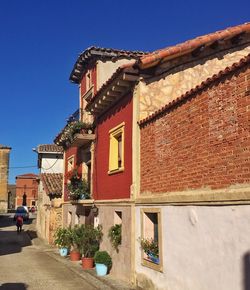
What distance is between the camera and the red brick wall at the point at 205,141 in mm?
6742

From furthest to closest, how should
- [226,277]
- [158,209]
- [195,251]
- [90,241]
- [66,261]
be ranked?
1. [66,261]
2. [90,241]
3. [158,209]
4. [195,251]
5. [226,277]

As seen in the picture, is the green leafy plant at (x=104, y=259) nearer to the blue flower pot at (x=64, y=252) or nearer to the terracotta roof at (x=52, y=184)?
the blue flower pot at (x=64, y=252)

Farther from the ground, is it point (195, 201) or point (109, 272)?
point (195, 201)

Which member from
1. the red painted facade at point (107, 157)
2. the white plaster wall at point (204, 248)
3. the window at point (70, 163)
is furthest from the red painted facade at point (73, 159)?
the white plaster wall at point (204, 248)

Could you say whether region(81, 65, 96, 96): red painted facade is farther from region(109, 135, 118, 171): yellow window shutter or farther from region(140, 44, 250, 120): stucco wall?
region(140, 44, 250, 120): stucco wall

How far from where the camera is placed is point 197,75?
39.3 ft

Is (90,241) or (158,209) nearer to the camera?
(158,209)

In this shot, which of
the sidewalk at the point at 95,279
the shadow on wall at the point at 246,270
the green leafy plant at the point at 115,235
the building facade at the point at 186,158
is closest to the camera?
the shadow on wall at the point at 246,270

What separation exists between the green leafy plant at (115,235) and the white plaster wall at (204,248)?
2.51m

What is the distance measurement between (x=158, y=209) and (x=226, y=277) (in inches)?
117

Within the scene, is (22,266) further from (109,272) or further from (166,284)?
(166,284)

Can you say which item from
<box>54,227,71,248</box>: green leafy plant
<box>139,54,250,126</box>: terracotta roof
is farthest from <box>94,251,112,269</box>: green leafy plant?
<box>139,54,250,126</box>: terracotta roof

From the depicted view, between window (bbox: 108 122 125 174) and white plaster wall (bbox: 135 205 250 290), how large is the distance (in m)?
4.00

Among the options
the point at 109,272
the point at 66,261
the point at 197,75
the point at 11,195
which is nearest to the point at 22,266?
the point at 66,261
